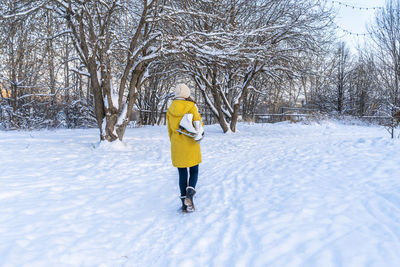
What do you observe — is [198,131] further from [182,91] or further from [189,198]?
[189,198]

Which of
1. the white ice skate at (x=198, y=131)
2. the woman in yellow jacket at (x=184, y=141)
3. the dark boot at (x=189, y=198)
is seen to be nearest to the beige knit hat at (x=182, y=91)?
the woman in yellow jacket at (x=184, y=141)

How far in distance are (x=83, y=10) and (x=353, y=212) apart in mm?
7290

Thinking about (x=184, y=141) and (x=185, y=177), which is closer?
(x=184, y=141)

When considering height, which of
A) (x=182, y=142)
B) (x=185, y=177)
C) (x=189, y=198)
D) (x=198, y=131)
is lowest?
(x=189, y=198)

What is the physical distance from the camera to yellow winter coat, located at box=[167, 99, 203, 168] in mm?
3039

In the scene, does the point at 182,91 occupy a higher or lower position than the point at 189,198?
higher

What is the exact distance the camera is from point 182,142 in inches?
120

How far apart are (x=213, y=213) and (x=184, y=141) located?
3.35ft

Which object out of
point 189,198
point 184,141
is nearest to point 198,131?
point 184,141

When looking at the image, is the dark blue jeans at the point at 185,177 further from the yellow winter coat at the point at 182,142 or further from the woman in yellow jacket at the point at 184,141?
the yellow winter coat at the point at 182,142

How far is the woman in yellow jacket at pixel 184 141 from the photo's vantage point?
120 inches

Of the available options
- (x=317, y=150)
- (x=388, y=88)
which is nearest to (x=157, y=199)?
(x=317, y=150)

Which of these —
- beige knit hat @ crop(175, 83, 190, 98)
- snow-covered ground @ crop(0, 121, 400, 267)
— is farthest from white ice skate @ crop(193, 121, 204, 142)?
snow-covered ground @ crop(0, 121, 400, 267)

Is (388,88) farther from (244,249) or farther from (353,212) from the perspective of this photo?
(244,249)
